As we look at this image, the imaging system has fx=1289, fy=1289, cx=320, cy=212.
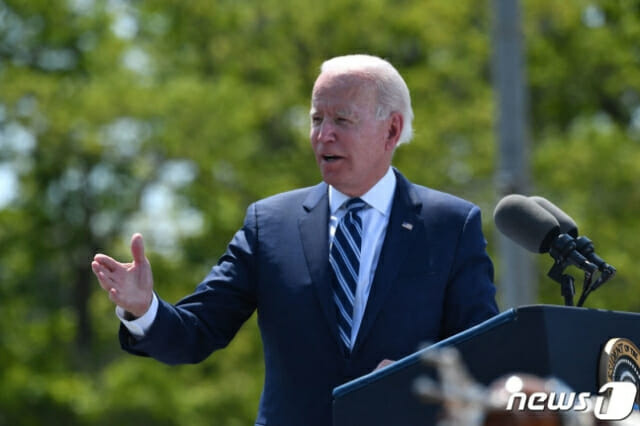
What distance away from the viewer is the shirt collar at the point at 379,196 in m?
3.87

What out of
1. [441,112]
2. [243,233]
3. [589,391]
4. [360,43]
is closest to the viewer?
[589,391]

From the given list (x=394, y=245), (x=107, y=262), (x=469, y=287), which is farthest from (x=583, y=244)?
(x=107, y=262)

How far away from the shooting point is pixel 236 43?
18938 mm

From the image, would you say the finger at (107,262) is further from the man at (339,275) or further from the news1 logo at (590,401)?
the news1 logo at (590,401)

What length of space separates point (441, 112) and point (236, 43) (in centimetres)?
357

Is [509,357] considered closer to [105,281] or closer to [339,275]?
[339,275]

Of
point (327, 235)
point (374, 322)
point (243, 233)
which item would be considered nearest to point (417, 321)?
point (374, 322)

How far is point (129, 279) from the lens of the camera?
11.4 ft

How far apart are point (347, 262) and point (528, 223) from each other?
0.59m

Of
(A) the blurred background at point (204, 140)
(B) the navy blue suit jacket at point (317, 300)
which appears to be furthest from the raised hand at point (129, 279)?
(A) the blurred background at point (204, 140)

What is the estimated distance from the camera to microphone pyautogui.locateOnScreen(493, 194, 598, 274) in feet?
11.0

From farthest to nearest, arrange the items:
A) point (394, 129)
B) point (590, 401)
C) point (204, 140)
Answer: point (204, 140) < point (394, 129) < point (590, 401)

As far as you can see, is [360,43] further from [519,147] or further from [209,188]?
[519,147]

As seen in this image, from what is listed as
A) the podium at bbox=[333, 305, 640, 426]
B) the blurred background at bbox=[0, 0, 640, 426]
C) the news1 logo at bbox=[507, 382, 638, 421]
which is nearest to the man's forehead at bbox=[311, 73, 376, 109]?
the podium at bbox=[333, 305, 640, 426]
